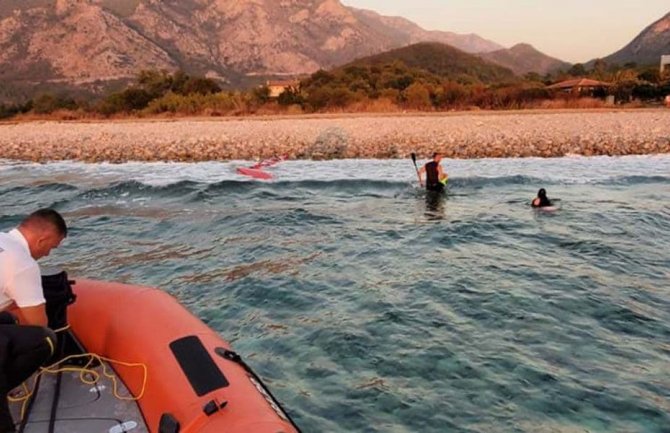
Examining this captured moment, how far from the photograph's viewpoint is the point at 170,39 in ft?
424

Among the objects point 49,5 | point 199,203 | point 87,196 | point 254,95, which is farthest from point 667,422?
point 49,5

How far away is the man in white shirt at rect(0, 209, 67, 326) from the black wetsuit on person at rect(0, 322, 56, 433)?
3.6 inches

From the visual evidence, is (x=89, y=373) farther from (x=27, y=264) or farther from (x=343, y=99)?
(x=343, y=99)

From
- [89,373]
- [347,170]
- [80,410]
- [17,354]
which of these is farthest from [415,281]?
[347,170]

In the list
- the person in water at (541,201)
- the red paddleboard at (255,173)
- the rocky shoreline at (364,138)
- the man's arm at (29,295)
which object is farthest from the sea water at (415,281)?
the rocky shoreline at (364,138)

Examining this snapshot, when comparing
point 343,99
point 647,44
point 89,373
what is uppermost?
point 647,44

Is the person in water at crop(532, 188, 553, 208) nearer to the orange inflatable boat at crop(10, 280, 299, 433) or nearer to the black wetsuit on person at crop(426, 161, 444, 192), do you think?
the black wetsuit on person at crop(426, 161, 444, 192)

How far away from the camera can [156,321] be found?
4.46 meters

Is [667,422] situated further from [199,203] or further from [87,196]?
[87,196]

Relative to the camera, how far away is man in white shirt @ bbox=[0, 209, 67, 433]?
11.8ft

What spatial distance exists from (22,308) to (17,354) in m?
0.29

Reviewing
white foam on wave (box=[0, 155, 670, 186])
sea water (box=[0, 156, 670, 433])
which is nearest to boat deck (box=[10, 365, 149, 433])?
sea water (box=[0, 156, 670, 433])

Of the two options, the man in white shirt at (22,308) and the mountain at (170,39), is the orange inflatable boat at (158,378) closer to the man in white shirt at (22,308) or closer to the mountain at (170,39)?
the man in white shirt at (22,308)

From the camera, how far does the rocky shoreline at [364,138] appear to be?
70.1 ft
